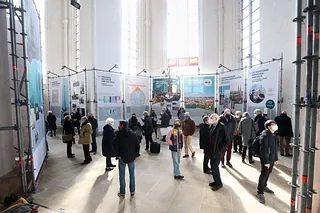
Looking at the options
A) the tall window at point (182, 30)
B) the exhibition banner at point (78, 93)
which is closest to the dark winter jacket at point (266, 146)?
the exhibition banner at point (78, 93)

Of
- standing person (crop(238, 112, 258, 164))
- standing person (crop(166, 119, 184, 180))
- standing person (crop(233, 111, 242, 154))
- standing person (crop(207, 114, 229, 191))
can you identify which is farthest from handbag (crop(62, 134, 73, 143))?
standing person (crop(238, 112, 258, 164))

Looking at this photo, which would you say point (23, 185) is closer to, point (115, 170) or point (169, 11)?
point (115, 170)

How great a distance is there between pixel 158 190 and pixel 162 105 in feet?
30.2

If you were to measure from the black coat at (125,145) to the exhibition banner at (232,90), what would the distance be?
24.9 feet

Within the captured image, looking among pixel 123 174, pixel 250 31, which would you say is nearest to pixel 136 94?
pixel 250 31

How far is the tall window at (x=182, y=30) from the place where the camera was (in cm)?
1376

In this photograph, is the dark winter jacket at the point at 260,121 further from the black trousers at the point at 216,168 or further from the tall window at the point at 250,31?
the tall window at the point at 250,31

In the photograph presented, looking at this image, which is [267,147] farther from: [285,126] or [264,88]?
[264,88]

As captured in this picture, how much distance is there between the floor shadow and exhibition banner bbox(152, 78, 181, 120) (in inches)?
313

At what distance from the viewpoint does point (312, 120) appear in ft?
6.62

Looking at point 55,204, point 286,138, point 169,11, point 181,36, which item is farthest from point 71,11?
point 286,138

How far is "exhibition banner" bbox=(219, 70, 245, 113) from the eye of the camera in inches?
382

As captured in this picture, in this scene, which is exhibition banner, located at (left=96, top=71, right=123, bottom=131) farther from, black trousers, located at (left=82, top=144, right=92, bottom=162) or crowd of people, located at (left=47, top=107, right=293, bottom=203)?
black trousers, located at (left=82, top=144, right=92, bottom=162)

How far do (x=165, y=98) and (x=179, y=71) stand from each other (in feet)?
8.11
